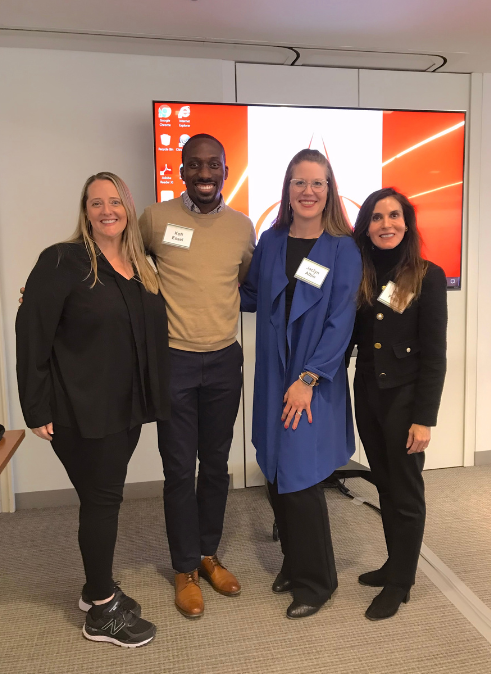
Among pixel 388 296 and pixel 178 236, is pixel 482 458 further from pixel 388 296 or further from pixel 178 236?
pixel 178 236

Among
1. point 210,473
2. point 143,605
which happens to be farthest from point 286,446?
point 143,605

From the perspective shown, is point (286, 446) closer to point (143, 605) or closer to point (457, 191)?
point (143, 605)

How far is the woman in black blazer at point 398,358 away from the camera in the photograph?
1.76 meters

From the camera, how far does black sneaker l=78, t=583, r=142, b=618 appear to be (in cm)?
191

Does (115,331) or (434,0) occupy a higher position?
(434,0)

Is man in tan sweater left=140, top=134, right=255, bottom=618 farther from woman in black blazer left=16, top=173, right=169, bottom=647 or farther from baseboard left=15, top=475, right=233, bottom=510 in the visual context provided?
baseboard left=15, top=475, right=233, bottom=510

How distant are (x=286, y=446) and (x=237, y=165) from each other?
1.76m

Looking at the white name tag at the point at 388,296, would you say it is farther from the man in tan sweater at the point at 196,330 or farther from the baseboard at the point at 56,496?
the baseboard at the point at 56,496

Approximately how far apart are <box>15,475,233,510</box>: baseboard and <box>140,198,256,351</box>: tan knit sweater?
61.2 inches

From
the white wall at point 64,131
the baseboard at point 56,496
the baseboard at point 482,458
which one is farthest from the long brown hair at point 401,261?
the baseboard at point 482,458

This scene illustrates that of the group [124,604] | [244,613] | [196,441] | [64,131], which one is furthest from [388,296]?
[64,131]

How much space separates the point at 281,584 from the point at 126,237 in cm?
154

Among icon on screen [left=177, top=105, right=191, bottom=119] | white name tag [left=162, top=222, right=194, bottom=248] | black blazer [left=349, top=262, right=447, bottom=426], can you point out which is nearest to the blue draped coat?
black blazer [left=349, top=262, right=447, bottom=426]

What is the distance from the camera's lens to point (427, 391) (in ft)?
5.83
